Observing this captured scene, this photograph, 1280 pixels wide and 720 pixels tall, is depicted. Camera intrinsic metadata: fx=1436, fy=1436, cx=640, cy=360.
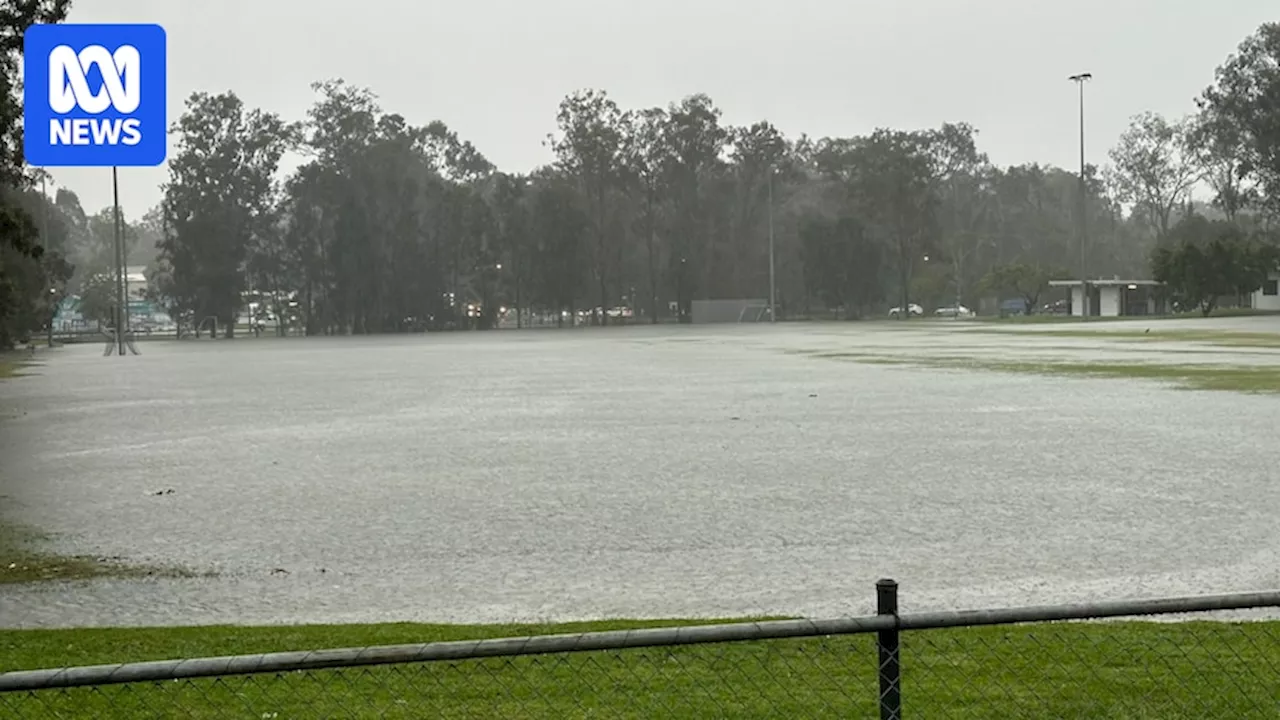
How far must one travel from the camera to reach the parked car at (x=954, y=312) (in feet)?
413

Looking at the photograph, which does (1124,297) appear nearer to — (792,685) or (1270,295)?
(1270,295)

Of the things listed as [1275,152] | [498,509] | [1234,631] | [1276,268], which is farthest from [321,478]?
[1275,152]

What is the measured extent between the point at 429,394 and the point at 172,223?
84.7 m

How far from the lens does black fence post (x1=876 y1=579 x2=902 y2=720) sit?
407 centimetres

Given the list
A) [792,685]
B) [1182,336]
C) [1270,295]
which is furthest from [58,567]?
[1270,295]

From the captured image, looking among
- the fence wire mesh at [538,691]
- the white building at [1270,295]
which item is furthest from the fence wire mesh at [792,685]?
the white building at [1270,295]

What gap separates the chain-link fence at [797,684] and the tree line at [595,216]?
315 feet

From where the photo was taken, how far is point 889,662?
165 inches

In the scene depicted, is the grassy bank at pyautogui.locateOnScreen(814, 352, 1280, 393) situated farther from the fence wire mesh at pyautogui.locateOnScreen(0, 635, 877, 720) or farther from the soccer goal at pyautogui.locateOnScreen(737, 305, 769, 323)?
the soccer goal at pyautogui.locateOnScreen(737, 305, 769, 323)

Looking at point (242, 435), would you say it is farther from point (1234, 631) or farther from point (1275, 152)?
point (1275, 152)

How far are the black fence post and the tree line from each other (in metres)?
99.0

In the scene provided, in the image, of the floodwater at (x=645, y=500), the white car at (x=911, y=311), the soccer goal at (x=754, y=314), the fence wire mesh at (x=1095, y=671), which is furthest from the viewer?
the white car at (x=911, y=311)

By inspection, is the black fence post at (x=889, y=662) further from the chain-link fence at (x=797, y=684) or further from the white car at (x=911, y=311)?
the white car at (x=911, y=311)

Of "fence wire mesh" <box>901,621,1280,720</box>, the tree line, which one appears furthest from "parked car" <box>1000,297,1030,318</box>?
"fence wire mesh" <box>901,621,1280,720</box>
